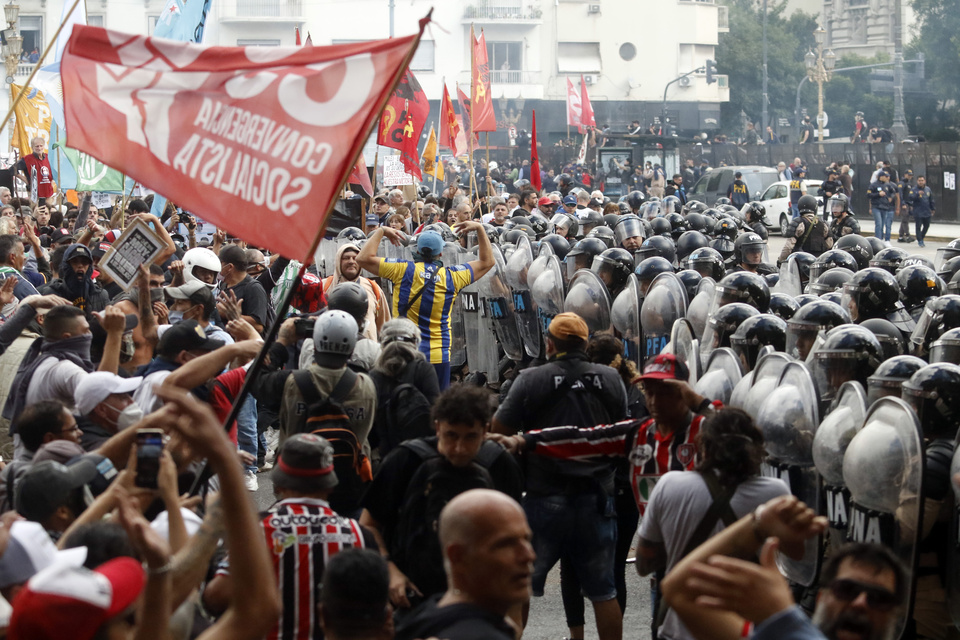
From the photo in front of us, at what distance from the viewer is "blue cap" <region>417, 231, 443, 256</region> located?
28.2 feet

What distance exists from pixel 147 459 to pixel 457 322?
29.0 feet

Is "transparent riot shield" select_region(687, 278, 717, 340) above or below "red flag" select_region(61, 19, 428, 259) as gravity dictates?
below

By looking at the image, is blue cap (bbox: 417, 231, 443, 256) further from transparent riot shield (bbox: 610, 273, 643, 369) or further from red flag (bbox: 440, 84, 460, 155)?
red flag (bbox: 440, 84, 460, 155)

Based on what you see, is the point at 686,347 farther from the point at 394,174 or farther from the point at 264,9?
the point at 264,9

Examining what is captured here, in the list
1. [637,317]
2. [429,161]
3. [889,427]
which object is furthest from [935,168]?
[889,427]

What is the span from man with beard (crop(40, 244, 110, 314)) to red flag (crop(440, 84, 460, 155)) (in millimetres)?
11207

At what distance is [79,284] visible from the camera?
8.88m

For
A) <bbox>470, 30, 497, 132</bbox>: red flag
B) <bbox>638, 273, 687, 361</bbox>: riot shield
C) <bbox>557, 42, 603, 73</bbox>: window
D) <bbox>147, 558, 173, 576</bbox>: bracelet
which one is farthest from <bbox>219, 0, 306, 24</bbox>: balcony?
<bbox>147, 558, 173, 576</bbox>: bracelet

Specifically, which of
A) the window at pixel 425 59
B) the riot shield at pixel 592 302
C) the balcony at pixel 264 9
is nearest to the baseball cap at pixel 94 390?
the riot shield at pixel 592 302

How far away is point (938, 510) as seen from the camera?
4391 millimetres

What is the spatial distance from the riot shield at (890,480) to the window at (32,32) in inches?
2436

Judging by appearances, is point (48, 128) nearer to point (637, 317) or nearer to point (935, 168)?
Result: point (637, 317)

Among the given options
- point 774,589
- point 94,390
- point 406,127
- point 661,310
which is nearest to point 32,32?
point 406,127

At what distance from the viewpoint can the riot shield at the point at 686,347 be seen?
6.88m
